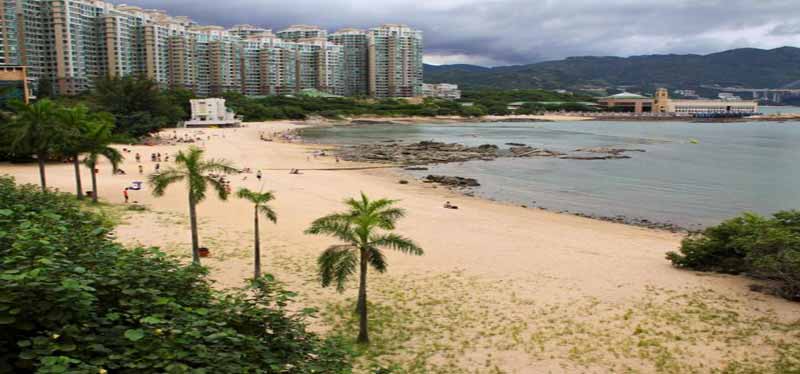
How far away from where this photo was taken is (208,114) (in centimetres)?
10756

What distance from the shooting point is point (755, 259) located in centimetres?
1770

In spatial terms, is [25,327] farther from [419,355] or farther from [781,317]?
[781,317]

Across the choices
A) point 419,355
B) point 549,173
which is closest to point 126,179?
point 419,355

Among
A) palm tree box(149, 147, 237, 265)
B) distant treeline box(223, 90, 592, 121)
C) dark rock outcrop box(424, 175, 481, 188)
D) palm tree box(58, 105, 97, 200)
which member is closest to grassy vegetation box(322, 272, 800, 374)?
palm tree box(149, 147, 237, 265)

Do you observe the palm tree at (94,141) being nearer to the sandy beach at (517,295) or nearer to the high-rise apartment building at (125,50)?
the sandy beach at (517,295)

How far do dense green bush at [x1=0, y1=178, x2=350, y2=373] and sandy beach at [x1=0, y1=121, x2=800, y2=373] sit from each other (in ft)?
17.1

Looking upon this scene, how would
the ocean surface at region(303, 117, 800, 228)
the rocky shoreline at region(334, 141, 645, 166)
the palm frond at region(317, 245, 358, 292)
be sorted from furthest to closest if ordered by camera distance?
the rocky shoreline at region(334, 141, 645, 166), the ocean surface at region(303, 117, 800, 228), the palm frond at region(317, 245, 358, 292)

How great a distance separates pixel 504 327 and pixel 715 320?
18.8 feet

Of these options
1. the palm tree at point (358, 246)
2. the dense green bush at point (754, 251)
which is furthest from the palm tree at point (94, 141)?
the dense green bush at point (754, 251)

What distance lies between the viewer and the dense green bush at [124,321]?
5.83 m

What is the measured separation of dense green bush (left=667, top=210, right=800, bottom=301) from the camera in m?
16.7

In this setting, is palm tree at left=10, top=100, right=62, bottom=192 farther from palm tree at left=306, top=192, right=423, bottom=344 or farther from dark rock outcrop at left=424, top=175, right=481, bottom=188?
dark rock outcrop at left=424, top=175, right=481, bottom=188

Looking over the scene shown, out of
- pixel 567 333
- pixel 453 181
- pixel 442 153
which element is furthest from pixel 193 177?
pixel 442 153

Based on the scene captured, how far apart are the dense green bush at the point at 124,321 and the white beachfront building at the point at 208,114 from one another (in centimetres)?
10161
